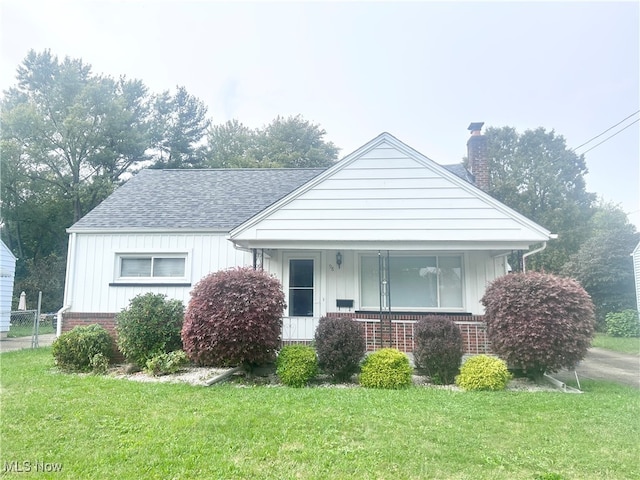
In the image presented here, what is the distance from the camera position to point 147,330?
764cm

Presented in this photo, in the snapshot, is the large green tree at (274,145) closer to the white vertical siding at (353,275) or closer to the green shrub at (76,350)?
the white vertical siding at (353,275)

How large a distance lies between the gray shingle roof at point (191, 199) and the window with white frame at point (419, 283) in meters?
3.72

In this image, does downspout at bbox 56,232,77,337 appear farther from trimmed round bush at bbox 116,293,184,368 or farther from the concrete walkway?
the concrete walkway

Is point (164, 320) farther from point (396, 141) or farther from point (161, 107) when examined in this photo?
point (161, 107)

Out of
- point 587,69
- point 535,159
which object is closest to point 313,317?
point 587,69

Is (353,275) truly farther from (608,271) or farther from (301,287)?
(608,271)

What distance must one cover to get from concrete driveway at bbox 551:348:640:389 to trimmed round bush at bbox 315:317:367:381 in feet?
13.6

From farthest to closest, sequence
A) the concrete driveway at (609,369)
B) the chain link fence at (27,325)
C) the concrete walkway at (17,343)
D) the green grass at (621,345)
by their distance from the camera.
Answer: the chain link fence at (27,325) < the green grass at (621,345) < the concrete walkway at (17,343) < the concrete driveway at (609,369)

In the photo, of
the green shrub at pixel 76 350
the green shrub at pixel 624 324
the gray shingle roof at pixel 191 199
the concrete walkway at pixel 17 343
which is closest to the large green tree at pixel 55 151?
the concrete walkway at pixel 17 343

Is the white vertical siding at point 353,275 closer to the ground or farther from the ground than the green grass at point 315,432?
farther from the ground

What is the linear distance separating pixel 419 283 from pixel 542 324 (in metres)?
3.12

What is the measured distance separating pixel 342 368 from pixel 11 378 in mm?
5890

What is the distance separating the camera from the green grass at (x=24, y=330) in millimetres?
15340

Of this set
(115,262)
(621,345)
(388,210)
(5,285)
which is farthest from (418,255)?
(5,285)
